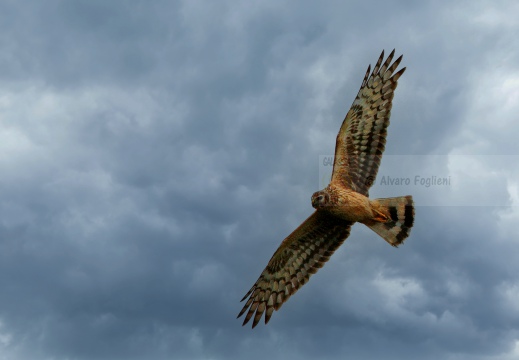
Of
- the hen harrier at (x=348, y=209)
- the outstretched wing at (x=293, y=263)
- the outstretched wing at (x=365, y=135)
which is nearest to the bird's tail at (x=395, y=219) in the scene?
the hen harrier at (x=348, y=209)

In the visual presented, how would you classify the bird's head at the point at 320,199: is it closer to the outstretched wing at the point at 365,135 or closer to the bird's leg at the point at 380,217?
the outstretched wing at the point at 365,135

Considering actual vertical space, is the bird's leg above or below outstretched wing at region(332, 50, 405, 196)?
below

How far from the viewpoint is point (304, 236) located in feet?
59.5

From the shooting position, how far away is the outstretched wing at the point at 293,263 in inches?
706

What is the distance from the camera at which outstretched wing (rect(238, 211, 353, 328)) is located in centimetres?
1792

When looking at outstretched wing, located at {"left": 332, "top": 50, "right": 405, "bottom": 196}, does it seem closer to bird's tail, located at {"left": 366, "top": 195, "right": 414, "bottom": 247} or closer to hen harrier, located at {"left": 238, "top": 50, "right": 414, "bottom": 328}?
hen harrier, located at {"left": 238, "top": 50, "right": 414, "bottom": 328}

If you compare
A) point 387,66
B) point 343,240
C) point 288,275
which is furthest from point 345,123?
point 288,275

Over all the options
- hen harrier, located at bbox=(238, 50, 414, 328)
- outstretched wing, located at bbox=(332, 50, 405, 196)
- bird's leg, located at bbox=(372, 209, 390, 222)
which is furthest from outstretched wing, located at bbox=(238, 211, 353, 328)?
outstretched wing, located at bbox=(332, 50, 405, 196)

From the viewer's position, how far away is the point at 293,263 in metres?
18.6

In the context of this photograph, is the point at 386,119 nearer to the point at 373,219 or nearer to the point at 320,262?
the point at 373,219

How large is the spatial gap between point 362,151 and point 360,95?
5.27 ft

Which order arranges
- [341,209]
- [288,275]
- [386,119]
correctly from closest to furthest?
[341,209]
[386,119]
[288,275]

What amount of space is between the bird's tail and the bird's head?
4.30 feet

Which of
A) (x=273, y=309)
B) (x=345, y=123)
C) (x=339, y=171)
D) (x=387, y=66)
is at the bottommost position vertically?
(x=273, y=309)
